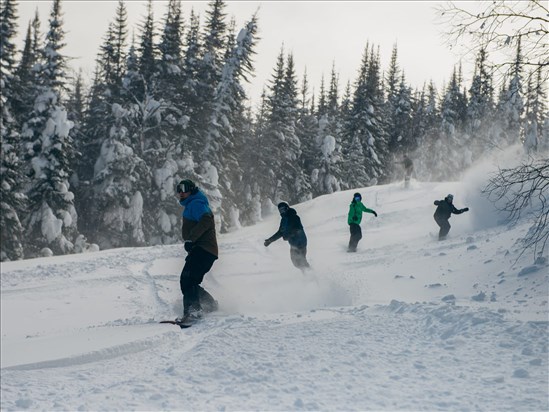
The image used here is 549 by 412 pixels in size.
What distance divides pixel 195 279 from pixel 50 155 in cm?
2140

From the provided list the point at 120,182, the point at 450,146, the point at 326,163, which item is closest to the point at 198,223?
the point at 120,182

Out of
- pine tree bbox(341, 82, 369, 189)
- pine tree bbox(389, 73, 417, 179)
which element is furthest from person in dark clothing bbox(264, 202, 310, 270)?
pine tree bbox(389, 73, 417, 179)

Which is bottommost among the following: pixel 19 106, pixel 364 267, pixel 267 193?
pixel 364 267

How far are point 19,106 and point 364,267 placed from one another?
2488cm

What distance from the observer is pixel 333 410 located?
4.04 meters

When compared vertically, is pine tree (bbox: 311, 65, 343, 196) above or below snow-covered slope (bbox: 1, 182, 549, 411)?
above

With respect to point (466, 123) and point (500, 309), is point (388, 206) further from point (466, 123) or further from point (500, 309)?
point (466, 123)

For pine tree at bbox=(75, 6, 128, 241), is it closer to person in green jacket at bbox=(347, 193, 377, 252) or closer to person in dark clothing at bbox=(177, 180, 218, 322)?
person in green jacket at bbox=(347, 193, 377, 252)

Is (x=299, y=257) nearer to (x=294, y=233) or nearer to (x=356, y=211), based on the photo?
(x=294, y=233)

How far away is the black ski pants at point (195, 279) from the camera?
7457 mm

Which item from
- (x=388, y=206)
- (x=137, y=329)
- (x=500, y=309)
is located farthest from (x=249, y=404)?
(x=388, y=206)

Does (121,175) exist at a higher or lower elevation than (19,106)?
lower

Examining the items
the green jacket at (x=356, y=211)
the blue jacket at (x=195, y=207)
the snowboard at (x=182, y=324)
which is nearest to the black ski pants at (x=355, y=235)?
the green jacket at (x=356, y=211)

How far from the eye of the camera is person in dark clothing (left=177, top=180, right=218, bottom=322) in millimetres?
7562
